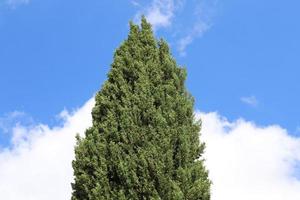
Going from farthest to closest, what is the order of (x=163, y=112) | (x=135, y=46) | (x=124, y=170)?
1. (x=135, y=46)
2. (x=163, y=112)
3. (x=124, y=170)

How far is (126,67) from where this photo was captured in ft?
70.1

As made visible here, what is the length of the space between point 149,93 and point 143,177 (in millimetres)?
3153

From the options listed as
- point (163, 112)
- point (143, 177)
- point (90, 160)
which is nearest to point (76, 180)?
point (90, 160)

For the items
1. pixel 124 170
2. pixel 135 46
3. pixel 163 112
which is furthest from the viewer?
pixel 135 46

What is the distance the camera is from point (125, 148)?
63.8 ft

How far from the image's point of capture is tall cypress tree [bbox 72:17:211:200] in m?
19.0

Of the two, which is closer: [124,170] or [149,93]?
[124,170]

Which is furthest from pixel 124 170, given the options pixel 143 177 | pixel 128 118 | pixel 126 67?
pixel 126 67

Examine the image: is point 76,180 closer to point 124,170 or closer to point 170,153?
point 124,170

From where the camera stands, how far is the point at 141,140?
19.5m

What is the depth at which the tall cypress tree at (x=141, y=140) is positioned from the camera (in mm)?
19000

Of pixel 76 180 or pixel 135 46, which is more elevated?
pixel 135 46

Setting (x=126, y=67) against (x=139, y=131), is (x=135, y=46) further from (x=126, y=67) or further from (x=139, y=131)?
(x=139, y=131)

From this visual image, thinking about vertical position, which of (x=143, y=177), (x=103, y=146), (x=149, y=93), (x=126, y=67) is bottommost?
(x=143, y=177)
